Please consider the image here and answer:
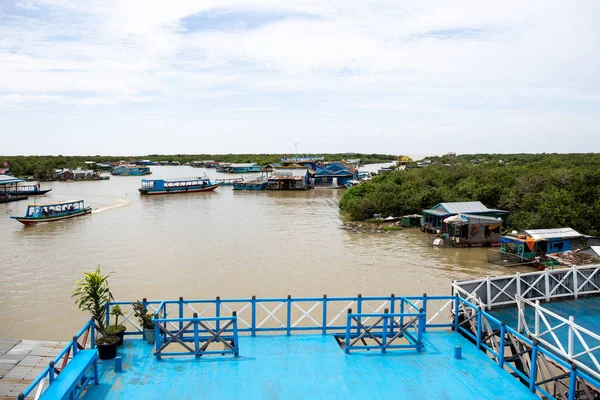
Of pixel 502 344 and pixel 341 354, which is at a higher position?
pixel 502 344

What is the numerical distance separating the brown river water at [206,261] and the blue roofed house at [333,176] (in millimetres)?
32301

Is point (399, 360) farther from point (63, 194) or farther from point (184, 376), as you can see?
point (63, 194)

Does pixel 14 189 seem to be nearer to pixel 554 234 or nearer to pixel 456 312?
pixel 554 234

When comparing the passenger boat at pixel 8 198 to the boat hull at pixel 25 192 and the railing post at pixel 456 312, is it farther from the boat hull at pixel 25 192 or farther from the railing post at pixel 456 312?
the railing post at pixel 456 312

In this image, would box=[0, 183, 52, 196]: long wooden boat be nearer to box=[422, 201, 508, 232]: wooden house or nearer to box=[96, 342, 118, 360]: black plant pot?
box=[422, 201, 508, 232]: wooden house

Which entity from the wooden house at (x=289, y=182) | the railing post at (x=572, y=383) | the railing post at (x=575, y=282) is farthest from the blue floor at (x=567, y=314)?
the wooden house at (x=289, y=182)

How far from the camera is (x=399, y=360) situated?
29.7 ft

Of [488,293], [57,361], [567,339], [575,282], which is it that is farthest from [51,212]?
[567,339]

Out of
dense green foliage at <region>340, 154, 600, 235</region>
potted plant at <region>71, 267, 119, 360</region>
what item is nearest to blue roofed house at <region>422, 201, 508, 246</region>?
dense green foliage at <region>340, 154, 600, 235</region>

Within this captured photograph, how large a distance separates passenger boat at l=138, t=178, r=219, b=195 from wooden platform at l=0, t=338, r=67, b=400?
51.9 m

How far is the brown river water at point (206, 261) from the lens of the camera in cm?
1891

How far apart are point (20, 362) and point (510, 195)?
105ft

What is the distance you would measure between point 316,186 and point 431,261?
4992 cm

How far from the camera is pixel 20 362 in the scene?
9.88 meters
